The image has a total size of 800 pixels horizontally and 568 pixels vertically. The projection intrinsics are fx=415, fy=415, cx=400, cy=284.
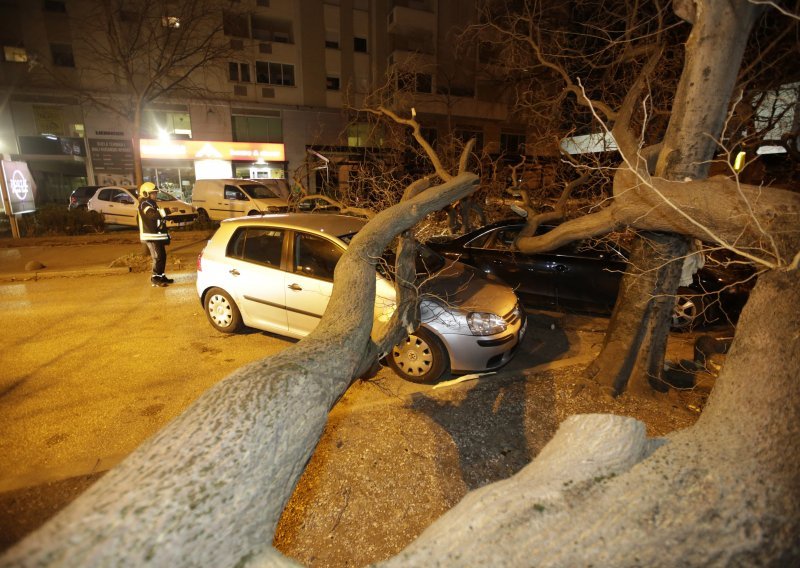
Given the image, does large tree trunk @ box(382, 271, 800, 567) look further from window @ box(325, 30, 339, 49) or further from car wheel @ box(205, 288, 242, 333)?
window @ box(325, 30, 339, 49)

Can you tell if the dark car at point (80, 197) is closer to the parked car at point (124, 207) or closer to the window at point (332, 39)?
the parked car at point (124, 207)

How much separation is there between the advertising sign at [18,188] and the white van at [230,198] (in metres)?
4.81

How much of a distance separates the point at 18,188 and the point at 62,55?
13935 millimetres

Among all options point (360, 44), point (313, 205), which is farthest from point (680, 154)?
point (360, 44)

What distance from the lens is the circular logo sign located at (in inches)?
464

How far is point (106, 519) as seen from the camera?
0.98 m

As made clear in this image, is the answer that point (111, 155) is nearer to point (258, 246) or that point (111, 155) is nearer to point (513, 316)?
point (258, 246)

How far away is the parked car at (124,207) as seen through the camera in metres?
15.2

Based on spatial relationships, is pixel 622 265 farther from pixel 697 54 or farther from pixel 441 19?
pixel 441 19

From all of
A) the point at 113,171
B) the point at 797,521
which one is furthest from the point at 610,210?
the point at 113,171

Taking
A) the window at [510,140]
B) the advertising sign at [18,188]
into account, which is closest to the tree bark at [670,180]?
the advertising sign at [18,188]

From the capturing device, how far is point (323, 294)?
4.82 metres

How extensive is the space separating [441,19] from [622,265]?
25.0m

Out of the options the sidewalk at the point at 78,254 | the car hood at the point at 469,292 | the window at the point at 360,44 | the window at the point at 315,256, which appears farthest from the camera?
the window at the point at 360,44
